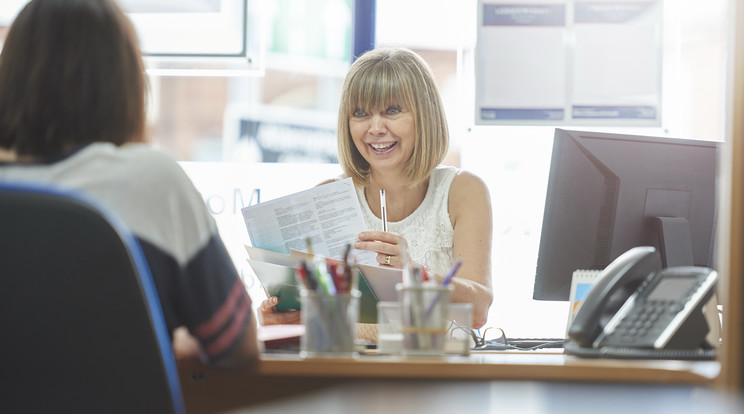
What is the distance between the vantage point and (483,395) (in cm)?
94

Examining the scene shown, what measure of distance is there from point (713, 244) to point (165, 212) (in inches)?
46.4

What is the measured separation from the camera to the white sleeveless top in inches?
90.4

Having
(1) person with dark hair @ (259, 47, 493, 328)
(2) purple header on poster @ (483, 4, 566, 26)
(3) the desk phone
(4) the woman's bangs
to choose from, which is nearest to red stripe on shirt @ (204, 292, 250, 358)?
(3) the desk phone

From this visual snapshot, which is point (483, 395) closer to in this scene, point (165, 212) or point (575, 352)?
point (575, 352)

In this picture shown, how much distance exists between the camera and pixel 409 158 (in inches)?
94.4

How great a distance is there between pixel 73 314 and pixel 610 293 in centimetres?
79

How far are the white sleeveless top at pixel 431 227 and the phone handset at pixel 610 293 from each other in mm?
1000

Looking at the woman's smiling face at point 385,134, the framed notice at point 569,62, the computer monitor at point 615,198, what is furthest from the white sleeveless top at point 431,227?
the framed notice at point 569,62

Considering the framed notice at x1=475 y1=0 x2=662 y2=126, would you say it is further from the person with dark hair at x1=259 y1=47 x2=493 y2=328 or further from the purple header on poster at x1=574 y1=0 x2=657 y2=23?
the person with dark hair at x1=259 y1=47 x2=493 y2=328

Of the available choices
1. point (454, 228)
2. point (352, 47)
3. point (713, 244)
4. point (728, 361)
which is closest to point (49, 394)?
point (728, 361)

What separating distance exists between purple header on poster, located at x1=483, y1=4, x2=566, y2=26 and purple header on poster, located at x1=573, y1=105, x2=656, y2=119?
1.12 feet

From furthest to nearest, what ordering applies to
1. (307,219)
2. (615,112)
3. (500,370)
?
(615,112), (307,219), (500,370)

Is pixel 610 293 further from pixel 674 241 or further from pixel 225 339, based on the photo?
pixel 225 339

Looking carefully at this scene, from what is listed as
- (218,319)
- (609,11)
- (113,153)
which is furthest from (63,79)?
(609,11)
